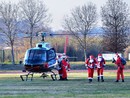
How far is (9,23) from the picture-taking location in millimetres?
84500

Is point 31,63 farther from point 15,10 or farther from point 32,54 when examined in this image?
point 15,10

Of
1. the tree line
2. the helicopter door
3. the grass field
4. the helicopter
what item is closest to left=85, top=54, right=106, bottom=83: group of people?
the grass field

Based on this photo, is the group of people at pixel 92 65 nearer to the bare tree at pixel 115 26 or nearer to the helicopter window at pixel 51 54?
the helicopter window at pixel 51 54

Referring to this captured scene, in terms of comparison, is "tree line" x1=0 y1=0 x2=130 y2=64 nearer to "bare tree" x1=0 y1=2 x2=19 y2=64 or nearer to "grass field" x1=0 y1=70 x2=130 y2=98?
"bare tree" x1=0 y1=2 x2=19 y2=64

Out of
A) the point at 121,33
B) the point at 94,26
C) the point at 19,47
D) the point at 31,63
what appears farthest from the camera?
the point at 19,47

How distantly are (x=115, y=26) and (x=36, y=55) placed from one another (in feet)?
140

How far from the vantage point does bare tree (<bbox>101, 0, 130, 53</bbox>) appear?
271ft

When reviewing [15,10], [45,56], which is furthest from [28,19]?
[45,56]

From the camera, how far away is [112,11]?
278ft

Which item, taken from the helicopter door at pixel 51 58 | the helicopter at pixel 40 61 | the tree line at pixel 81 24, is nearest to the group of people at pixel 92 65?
the helicopter at pixel 40 61

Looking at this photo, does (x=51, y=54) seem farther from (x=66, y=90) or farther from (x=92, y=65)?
(x=66, y=90)

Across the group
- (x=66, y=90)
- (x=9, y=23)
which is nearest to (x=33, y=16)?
(x=9, y=23)

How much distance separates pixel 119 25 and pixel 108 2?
17.4 ft

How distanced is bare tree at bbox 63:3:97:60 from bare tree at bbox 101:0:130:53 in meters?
4.08
